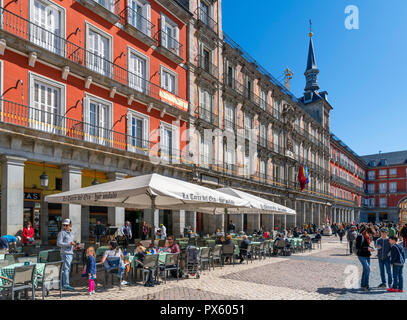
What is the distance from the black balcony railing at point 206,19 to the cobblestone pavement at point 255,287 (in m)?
20.5

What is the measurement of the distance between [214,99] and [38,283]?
22.5 meters

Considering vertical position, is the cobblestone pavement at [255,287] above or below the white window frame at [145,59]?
below

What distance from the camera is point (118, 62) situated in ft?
63.4

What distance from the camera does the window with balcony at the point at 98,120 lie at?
1733 cm

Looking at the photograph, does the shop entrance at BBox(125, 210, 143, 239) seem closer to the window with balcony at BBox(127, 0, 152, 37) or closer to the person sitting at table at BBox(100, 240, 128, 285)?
the window with balcony at BBox(127, 0, 152, 37)

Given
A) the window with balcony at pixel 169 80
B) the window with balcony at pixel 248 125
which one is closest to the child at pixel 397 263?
the window with balcony at pixel 169 80

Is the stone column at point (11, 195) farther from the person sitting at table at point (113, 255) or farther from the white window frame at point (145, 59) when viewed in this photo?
the white window frame at point (145, 59)

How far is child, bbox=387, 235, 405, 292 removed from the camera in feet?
30.2

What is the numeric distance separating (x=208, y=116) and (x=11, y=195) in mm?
16639

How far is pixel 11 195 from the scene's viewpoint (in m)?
13.5

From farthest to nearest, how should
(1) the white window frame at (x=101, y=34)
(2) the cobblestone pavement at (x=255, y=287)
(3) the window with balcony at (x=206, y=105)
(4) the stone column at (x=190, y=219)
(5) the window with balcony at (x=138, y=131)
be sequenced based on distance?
(3) the window with balcony at (x=206, y=105) < (4) the stone column at (x=190, y=219) < (5) the window with balcony at (x=138, y=131) < (1) the white window frame at (x=101, y=34) < (2) the cobblestone pavement at (x=255, y=287)

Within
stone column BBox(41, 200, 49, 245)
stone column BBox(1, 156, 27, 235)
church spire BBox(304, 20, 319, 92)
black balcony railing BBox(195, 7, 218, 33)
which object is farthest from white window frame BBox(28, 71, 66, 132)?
church spire BBox(304, 20, 319, 92)

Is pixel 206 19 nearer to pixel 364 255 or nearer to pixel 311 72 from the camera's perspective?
pixel 364 255

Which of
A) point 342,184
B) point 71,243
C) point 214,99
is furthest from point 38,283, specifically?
point 342,184
